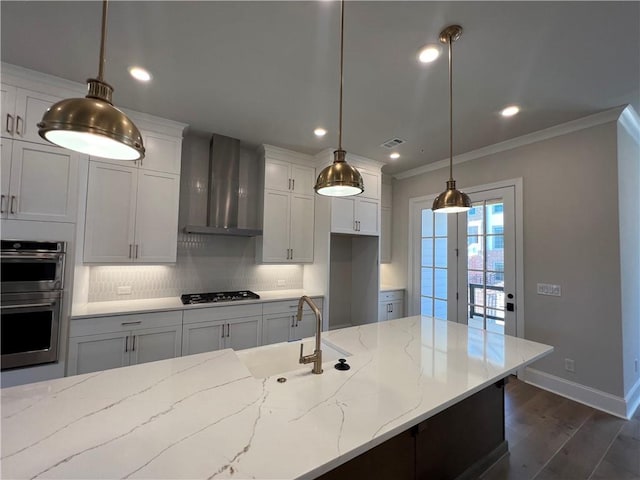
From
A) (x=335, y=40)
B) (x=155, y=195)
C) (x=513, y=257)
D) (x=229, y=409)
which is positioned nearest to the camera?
(x=229, y=409)

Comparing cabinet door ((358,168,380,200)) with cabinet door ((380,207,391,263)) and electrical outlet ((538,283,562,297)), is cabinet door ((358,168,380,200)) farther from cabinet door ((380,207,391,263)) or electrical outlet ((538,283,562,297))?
electrical outlet ((538,283,562,297))

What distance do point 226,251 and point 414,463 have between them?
117 inches

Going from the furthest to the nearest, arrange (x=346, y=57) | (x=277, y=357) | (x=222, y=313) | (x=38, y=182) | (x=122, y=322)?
(x=222, y=313) < (x=122, y=322) < (x=38, y=182) < (x=346, y=57) < (x=277, y=357)

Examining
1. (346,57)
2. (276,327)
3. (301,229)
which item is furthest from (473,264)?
(346,57)

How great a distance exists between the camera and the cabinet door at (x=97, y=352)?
7.76 feet

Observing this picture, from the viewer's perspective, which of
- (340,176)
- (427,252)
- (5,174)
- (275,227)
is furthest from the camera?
(427,252)

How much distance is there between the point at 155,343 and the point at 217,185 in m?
1.81

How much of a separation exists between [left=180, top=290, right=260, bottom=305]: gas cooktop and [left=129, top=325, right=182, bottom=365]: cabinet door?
0.33 metres

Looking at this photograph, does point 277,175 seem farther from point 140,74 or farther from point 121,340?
point 121,340

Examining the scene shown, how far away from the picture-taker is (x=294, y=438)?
3.01ft

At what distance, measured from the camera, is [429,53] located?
1925mm

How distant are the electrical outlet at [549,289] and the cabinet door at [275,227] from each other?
2.93 metres

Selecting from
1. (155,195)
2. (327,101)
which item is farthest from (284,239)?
(327,101)

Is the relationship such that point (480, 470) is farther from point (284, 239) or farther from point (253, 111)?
point (253, 111)
